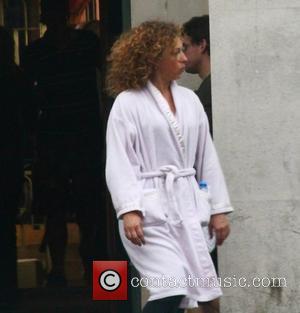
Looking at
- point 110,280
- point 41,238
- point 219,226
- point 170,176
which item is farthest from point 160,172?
point 41,238

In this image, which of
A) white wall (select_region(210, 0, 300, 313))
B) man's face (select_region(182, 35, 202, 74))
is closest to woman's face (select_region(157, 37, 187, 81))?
man's face (select_region(182, 35, 202, 74))

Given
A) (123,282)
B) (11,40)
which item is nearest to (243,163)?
(123,282)

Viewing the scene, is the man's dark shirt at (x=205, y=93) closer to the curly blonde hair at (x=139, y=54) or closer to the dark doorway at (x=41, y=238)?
the dark doorway at (x=41, y=238)

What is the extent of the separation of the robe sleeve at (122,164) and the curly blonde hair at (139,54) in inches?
6.8

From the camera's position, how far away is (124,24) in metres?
9.64

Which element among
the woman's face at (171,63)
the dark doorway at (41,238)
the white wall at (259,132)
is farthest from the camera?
the dark doorway at (41,238)

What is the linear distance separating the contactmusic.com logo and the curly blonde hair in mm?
2222

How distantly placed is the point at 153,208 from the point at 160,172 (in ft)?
0.73

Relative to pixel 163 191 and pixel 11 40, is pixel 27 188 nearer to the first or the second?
pixel 11 40

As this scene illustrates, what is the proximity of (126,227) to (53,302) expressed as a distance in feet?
9.23

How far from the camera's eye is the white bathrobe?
24.9 feet

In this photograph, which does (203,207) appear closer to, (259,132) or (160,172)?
(160,172)

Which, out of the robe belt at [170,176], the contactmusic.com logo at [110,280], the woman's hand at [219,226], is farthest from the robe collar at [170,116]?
the contactmusic.com logo at [110,280]

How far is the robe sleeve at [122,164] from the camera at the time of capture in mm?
7559
